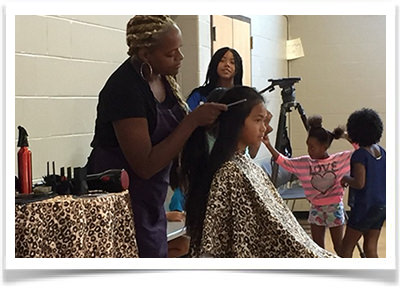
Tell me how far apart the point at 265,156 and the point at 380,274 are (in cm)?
47

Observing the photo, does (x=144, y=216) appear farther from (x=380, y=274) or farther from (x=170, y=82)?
(x=380, y=274)

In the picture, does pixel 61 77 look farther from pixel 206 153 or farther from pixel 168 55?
pixel 206 153

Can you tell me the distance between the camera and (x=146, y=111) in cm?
169

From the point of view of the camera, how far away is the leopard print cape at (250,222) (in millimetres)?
1722

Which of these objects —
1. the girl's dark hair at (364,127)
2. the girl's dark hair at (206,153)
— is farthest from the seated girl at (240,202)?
the girl's dark hair at (364,127)

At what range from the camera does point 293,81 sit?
1703 mm

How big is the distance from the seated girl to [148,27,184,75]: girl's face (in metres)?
0.17

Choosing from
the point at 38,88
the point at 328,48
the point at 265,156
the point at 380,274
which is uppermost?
the point at 328,48

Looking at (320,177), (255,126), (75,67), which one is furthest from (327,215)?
(75,67)

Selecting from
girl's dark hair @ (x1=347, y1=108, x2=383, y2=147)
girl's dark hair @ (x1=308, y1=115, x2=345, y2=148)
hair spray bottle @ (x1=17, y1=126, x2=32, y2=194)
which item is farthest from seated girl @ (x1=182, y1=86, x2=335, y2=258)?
hair spray bottle @ (x1=17, y1=126, x2=32, y2=194)

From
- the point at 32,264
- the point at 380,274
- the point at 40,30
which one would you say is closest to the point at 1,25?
the point at 40,30

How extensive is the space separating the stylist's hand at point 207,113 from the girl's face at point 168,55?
5.1 inches

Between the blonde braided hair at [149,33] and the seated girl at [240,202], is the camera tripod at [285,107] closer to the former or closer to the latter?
the seated girl at [240,202]

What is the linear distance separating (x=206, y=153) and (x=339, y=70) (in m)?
0.44
